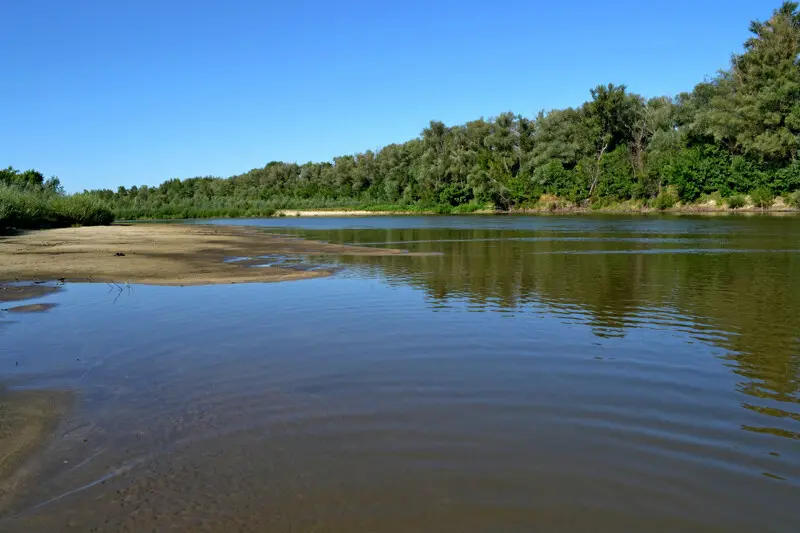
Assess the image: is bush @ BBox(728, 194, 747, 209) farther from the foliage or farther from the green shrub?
the foliage

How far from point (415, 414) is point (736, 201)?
307ft

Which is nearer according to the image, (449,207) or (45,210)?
(45,210)

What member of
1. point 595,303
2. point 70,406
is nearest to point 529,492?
point 70,406

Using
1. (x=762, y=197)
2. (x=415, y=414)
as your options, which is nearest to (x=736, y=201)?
(x=762, y=197)

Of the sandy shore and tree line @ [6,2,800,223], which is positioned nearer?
the sandy shore

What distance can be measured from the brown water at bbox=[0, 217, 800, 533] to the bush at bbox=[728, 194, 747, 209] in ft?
268

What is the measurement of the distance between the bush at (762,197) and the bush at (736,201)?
146 cm

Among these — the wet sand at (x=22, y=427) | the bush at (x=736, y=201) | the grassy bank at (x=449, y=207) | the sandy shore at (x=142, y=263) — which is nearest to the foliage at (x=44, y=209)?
the sandy shore at (x=142, y=263)

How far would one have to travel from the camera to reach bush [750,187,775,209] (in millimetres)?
83062

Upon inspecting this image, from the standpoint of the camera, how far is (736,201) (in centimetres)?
8638

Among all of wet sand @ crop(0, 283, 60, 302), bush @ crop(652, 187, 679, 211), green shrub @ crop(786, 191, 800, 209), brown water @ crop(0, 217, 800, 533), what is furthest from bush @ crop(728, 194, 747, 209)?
wet sand @ crop(0, 283, 60, 302)

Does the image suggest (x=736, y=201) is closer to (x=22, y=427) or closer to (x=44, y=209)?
(x=44, y=209)

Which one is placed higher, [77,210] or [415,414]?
[77,210]

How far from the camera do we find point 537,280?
65.0ft
